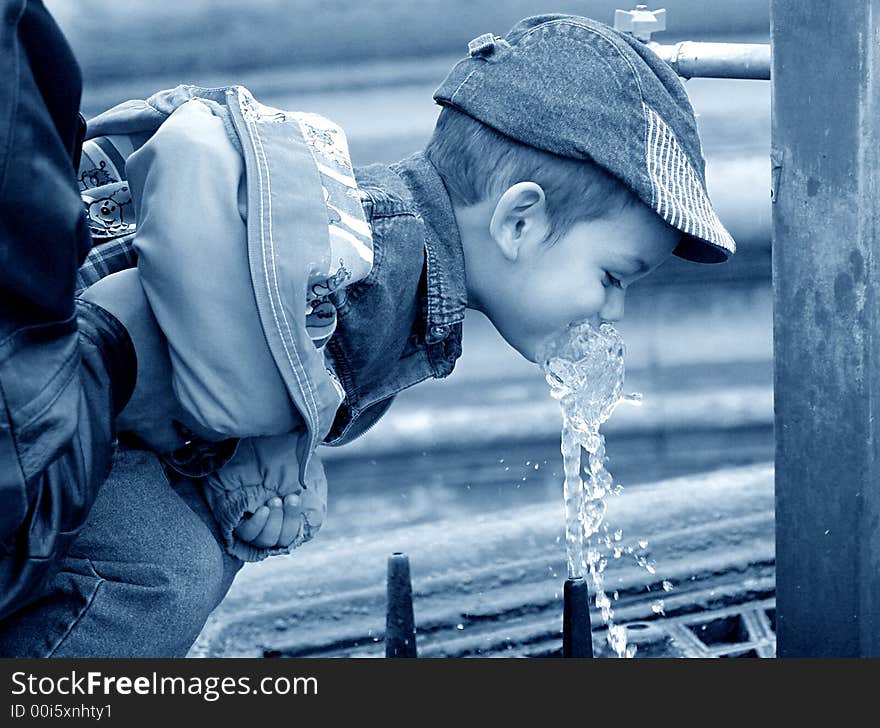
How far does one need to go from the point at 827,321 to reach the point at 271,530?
0.41 metres

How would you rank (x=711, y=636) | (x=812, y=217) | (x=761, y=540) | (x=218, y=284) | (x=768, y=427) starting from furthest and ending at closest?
(x=768, y=427) < (x=761, y=540) < (x=711, y=636) < (x=812, y=217) < (x=218, y=284)

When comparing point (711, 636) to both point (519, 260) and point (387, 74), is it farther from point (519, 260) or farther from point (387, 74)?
point (387, 74)

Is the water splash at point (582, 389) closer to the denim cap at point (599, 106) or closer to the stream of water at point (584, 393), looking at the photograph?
the stream of water at point (584, 393)

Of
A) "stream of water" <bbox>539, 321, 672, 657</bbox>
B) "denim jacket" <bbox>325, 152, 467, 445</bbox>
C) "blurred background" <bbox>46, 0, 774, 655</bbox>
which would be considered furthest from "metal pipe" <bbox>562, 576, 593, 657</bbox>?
"blurred background" <bbox>46, 0, 774, 655</bbox>

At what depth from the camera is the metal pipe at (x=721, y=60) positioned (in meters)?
1.01

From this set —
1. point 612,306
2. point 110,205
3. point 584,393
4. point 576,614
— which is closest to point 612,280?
point 612,306

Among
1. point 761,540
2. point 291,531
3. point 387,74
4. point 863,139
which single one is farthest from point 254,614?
point 863,139

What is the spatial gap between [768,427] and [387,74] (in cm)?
64

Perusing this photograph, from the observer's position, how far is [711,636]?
125cm

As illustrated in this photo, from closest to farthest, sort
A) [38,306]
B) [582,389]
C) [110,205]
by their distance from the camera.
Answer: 1. [38,306]
2. [110,205]
3. [582,389]

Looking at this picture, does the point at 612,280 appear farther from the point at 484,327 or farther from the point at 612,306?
the point at 484,327

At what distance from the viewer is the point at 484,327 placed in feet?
5.26

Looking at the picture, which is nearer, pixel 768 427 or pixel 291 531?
pixel 291 531

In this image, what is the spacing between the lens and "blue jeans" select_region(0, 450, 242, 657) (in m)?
0.81
